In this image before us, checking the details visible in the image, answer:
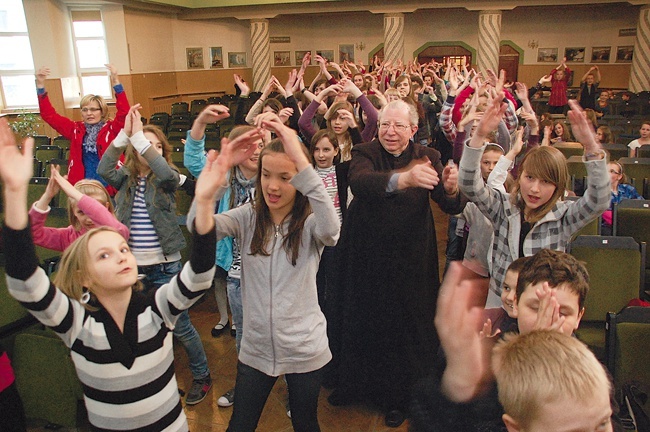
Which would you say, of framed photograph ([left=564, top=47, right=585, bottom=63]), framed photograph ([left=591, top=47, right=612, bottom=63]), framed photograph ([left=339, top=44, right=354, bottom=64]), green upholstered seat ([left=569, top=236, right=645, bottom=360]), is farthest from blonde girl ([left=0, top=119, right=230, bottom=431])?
framed photograph ([left=591, top=47, right=612, bottom=63])

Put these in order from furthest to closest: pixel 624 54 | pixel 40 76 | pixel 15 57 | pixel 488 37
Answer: pixel 624 54
pixel 488 37
pixel 15 57
pixel 40 76

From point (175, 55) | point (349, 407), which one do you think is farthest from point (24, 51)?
point (349, 407)

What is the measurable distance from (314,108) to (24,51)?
37.6ft

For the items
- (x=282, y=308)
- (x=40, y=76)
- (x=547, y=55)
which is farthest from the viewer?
(x=547, y=55)

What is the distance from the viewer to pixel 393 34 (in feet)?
55.4

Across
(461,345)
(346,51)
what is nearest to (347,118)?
(461,345)

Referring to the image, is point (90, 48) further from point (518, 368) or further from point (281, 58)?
point (518, 368)

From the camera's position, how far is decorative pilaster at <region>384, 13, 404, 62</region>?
661 inches

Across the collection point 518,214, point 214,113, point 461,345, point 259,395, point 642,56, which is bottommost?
point 259,395

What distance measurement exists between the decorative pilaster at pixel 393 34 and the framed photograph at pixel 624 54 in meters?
→ 8.07

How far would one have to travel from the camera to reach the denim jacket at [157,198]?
2.85 meters

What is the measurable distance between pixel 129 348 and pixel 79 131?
3358 millimetres

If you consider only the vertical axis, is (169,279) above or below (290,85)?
below

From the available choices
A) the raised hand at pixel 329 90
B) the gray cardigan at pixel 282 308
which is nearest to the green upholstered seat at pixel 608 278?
the gray cardigan at pixel 282 308
